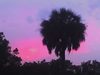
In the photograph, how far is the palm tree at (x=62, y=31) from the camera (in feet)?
145

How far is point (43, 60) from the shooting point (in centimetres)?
5038

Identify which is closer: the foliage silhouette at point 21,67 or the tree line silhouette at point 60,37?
the foliage silhouette at point 21,67

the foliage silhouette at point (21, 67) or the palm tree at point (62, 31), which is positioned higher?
the palm tree at point (62, 31)

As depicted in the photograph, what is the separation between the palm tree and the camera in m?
44.1

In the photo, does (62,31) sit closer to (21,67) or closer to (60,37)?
(60,37)

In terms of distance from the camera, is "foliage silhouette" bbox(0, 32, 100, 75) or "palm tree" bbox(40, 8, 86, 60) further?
"palm tree" bbox(40, 8, 86, 60)

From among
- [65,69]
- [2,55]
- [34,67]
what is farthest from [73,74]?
[2,55]

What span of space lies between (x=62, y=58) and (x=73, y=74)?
2.75 m

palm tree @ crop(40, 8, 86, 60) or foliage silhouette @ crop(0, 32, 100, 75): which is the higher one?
palm tree @ crop(40, 8, 86, 60)

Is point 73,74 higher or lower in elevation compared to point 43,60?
lower

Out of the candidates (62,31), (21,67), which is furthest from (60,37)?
(21,67)

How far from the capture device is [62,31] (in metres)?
44.6

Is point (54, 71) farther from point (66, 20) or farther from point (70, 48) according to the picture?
point (66, 20)

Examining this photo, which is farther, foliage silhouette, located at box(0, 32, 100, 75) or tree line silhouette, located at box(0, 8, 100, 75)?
tree line silhouette, located at box(0, 8, 100, 75)
